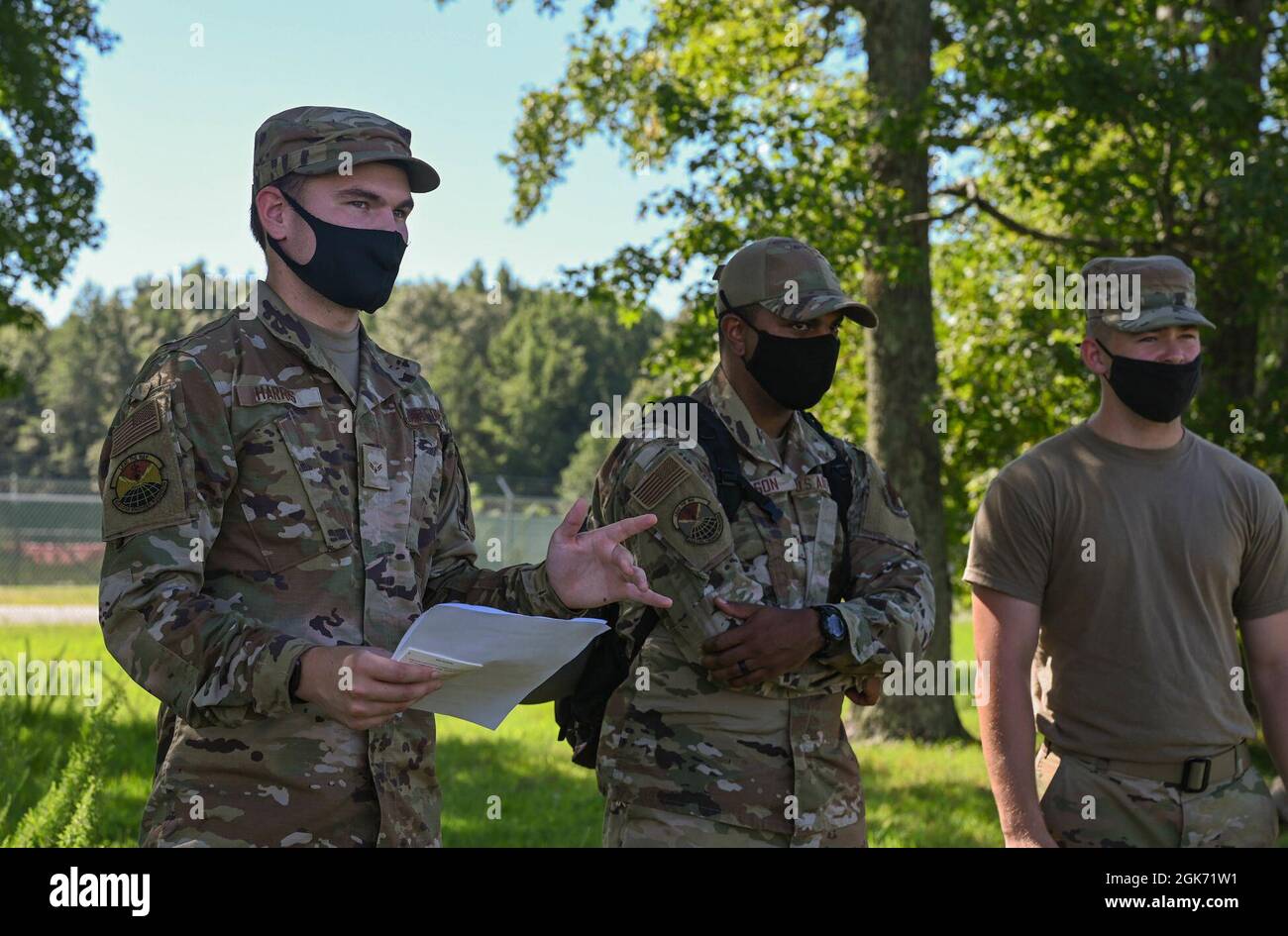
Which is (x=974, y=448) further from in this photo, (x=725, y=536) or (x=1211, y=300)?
(x=725, y=536)

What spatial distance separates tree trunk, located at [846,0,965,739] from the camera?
36.2 ft

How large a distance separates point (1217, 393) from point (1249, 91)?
222 centimetres

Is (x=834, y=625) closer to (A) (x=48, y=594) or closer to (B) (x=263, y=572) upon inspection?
(B) (x=263, y=572)

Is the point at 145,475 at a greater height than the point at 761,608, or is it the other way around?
the point at 145,475

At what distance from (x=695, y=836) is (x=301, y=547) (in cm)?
131

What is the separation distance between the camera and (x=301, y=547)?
256 centimetres

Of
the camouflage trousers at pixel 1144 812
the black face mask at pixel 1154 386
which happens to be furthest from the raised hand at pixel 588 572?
the black face mask at pixel 1154 386

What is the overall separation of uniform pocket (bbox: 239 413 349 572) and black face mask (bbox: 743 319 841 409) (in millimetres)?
1437

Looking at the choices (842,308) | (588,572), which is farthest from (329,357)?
(842,308)

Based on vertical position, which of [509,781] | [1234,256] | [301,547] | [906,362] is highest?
[1234,256]

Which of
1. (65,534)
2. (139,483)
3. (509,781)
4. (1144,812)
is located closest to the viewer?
(139,483)

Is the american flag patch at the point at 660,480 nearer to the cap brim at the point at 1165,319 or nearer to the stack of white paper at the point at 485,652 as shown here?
the stack of white paper at the point at 485,652

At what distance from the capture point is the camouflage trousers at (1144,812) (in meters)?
3.53

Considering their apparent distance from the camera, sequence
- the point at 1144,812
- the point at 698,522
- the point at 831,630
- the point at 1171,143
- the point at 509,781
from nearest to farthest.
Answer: the point at 831,630 → the point at 698,522 → the point at 1144,812 → the point at 509,781 → the point at 1171,143
